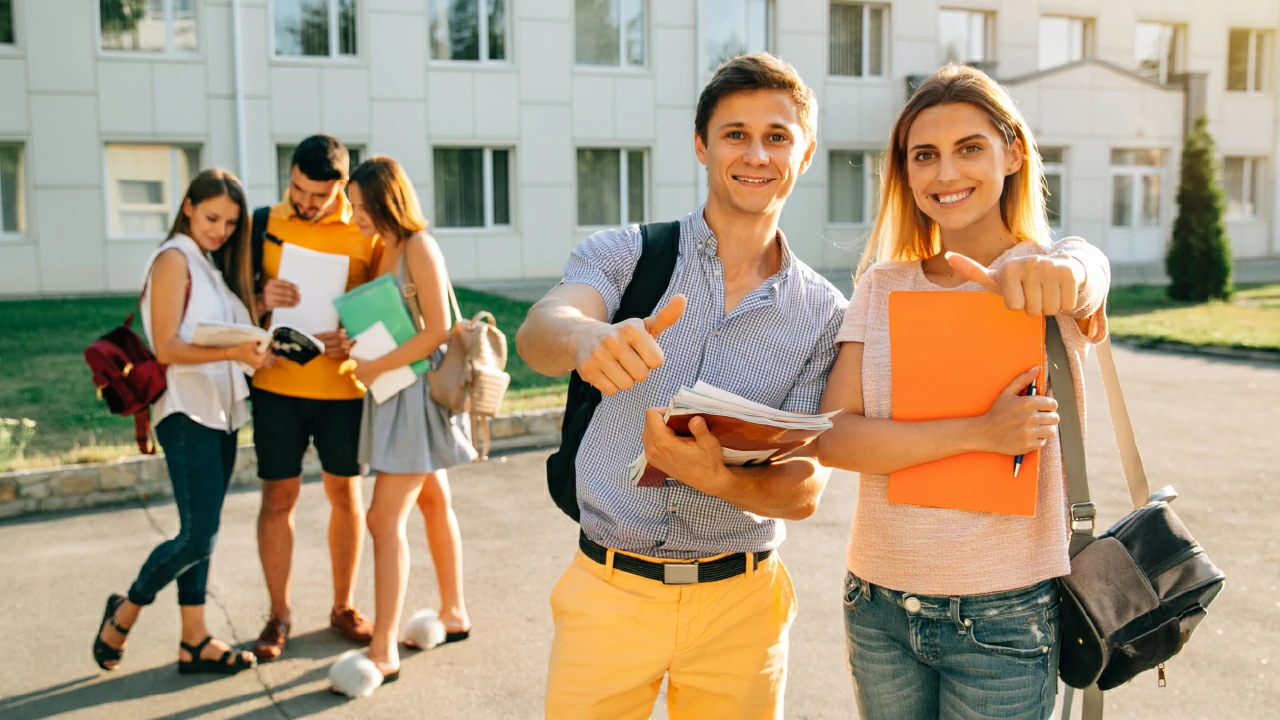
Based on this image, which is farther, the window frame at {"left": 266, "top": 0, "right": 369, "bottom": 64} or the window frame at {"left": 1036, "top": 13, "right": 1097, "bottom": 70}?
the window frame at {"left": 1036, "top": 13, "right": 1097, "bottom": 70}

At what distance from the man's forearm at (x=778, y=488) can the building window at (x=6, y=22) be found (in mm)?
20421

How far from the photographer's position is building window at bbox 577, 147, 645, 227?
73.2 ft

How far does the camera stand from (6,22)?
18328 mm

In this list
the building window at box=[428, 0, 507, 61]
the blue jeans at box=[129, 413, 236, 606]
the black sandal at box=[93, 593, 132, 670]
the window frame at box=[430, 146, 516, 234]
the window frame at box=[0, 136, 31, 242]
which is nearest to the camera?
the blue jeans at box=[129, 413, 236, 606]

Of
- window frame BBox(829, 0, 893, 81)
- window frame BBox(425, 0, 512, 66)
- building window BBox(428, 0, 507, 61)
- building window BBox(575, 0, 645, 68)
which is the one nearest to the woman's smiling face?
window frame BBox(425, 0, 512, 66)

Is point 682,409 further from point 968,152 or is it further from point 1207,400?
point 1207,400

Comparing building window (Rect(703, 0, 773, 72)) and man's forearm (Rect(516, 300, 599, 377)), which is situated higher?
building window (Rect(703, 0, 773, 72))

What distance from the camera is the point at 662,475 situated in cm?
216

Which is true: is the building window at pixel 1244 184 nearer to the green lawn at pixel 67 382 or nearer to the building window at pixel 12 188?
the green lawn at pixel 67 382

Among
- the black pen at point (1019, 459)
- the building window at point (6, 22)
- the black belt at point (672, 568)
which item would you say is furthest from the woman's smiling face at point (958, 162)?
the building window at point (6, 22)

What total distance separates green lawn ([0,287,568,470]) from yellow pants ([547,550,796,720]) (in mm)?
5608

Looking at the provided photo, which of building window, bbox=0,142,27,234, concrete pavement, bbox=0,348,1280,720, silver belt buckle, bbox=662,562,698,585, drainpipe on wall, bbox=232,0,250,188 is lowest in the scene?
concrete pavement, bbox=0,348,1280,720

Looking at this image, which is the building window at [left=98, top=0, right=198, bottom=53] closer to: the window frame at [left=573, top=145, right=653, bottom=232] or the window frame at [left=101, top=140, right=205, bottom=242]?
the window frame at [left=101, top=140, right=205, bottom=242]

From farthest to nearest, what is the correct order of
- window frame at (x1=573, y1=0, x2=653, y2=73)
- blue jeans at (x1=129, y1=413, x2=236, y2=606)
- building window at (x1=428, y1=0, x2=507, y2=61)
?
window frame at (x1=573, y1=0, x2=653, y2=73) → building window at (x1=428, y1=0, x2=507, y2=61) → blue jeans at (x1=129, y1=413, x2=236, y2=606)
